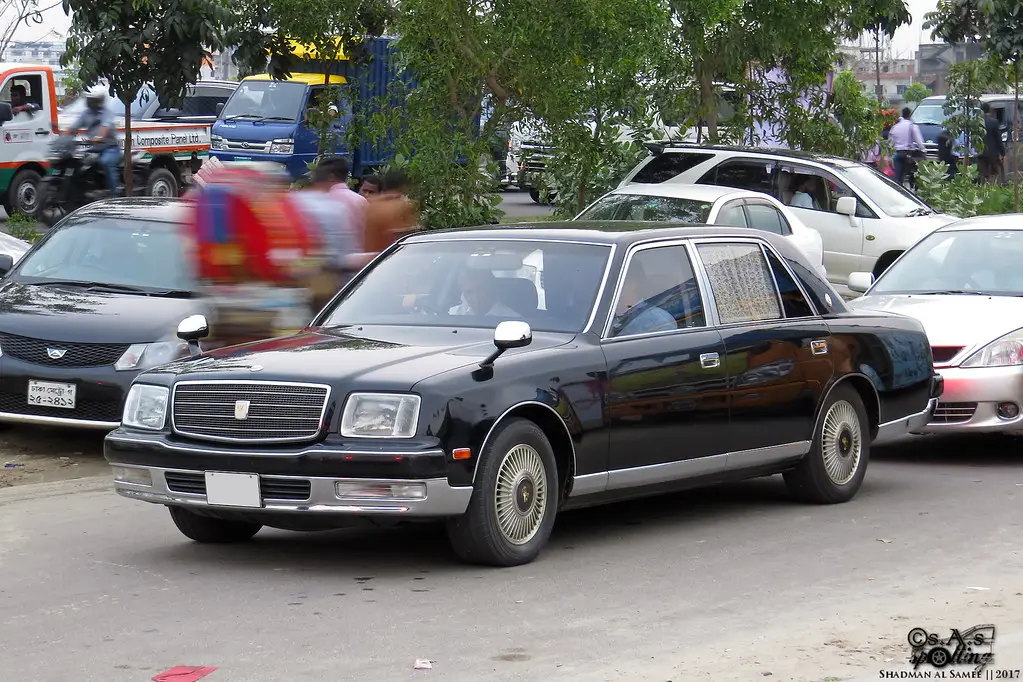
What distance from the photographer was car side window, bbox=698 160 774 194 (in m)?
18.7

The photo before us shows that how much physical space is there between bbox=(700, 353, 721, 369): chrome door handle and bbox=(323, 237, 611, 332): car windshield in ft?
2.19

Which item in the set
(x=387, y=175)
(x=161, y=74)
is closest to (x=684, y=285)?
(x=387, y=175)

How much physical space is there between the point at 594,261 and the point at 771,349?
1.15 meters

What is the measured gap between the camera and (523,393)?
7.38 meters

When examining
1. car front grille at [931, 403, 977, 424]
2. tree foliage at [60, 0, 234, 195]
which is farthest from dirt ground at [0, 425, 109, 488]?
tree foliage at [60, 0, 234, 195]

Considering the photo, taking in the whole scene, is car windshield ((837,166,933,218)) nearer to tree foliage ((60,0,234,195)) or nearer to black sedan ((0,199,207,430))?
tree foliage ((60,0,234,195))

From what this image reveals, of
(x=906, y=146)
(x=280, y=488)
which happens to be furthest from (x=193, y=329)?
(x=906, y=146)

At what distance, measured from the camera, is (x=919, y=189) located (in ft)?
80.9

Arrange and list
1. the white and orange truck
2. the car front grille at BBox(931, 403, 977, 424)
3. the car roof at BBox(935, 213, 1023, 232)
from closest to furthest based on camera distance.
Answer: the car front grille at BBox(931, 403, 977, 424) < the car roof at BBox(935, 213, 1023, 232) < the white and orange truck

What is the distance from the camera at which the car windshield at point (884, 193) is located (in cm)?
1888

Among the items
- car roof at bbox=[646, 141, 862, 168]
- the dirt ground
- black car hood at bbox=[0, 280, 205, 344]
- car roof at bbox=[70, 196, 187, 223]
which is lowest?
the dirt ground

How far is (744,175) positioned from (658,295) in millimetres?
10577

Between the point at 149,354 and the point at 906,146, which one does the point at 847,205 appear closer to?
the point at 149,354

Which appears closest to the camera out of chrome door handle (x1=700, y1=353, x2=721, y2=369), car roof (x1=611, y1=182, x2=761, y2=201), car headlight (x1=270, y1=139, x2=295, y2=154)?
chrome door handle (x1=700, y1=353, x2=721, y2=369)
